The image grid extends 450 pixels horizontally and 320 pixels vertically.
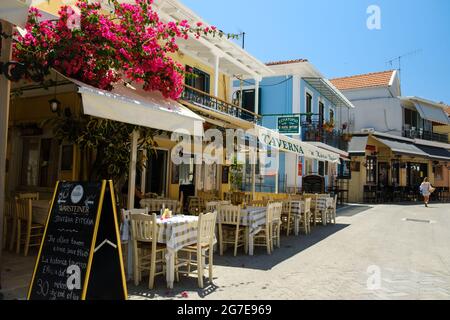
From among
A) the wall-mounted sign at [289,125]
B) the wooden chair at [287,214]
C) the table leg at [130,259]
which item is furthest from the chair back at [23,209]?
the wall-mounted sign at [289,125]

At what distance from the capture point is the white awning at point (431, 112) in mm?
29203

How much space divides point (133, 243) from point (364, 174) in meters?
23.0

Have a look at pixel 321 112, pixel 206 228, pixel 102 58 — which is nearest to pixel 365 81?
pixel 321 112

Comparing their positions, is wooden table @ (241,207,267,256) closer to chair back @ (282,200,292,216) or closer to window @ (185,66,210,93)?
chair back @ (282,200,292,216)

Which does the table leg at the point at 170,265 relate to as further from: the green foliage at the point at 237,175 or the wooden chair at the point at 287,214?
the green foliage at the point at 237,175

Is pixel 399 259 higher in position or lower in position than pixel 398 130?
lower

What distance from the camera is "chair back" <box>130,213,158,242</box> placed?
17.1 feet

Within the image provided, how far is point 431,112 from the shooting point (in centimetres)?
3031

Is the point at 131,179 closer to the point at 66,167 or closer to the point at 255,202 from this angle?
the point at 66,167

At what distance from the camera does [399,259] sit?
7.59m

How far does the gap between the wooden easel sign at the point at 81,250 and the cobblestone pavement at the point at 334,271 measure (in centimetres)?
111

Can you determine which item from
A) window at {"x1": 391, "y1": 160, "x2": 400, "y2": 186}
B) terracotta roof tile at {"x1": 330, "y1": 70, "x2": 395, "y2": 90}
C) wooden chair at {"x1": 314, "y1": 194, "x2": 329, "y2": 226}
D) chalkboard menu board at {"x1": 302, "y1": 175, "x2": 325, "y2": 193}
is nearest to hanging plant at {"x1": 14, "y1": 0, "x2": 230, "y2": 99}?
wooden chair at {"x1": 314, "y1": 194, "x2": 329, "y2": 226}

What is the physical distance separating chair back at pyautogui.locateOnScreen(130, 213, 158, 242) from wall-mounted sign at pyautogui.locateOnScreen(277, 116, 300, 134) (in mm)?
10422
